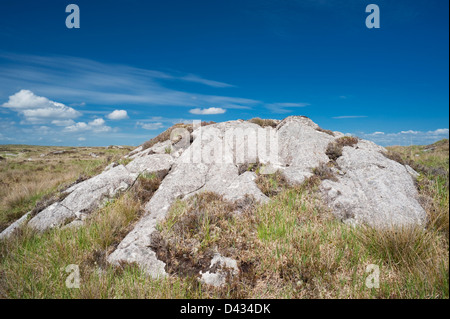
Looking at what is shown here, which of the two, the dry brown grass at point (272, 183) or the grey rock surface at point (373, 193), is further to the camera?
the dry brown grass at point (272, 183)

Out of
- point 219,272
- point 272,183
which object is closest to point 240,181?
point 272,183

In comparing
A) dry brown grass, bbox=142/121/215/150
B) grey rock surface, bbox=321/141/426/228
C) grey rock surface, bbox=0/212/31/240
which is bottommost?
grey rock surface, bbox=0/212/31/240

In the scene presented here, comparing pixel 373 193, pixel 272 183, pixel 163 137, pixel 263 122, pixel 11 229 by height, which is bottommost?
pixel 11 229

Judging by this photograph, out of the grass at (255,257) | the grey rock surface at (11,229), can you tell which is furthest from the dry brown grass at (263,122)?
the grey rock surface at (11,229)

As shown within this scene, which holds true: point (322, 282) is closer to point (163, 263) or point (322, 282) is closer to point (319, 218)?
point (319, 218)

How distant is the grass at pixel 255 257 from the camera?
4.02m

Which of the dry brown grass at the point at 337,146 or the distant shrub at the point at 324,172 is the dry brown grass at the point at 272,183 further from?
the dry brown grass at the point at 337,146

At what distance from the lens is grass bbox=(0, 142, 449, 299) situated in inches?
158

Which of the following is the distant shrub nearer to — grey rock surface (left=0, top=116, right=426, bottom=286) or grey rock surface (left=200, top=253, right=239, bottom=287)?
grey rock surface (left=0, top=116, right=426, bottom=286)

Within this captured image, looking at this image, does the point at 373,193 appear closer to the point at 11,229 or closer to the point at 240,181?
the point at 240,181

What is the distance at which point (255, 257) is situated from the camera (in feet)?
16.5

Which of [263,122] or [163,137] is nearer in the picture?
[263,122]

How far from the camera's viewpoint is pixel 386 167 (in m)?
8.72

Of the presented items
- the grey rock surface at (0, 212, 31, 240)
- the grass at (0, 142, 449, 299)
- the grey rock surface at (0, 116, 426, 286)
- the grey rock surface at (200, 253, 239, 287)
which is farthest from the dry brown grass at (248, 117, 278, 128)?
the grey rock surface at (0, 212, 31, 240)
